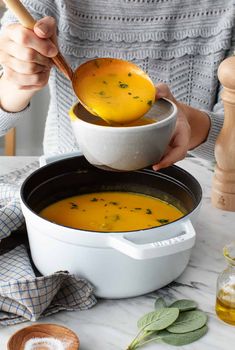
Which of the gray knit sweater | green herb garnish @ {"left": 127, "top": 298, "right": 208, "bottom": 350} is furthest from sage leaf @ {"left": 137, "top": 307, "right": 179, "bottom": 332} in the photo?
the gray knit sweater

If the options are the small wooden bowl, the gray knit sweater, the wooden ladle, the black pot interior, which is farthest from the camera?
the gray knit sweater

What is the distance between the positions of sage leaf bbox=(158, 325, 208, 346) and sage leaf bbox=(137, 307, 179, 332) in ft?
0.04

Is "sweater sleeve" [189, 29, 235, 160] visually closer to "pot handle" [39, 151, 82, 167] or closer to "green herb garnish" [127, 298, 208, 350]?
"pot handle" [39, 151, 82, 167]

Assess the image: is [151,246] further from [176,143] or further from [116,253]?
[176,143]

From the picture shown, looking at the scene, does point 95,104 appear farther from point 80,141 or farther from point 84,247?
point 84,247

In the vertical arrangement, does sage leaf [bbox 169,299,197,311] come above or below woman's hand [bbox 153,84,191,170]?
below

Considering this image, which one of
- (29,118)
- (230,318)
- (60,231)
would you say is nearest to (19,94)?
(60,231)

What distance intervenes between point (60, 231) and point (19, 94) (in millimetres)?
465

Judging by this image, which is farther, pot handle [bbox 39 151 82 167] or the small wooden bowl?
pot handle [bbox 39 151 82 167]

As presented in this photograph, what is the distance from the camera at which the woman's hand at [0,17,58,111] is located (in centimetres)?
89

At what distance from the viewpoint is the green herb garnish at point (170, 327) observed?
792 mm

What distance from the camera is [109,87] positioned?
920 mm

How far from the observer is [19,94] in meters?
1.22

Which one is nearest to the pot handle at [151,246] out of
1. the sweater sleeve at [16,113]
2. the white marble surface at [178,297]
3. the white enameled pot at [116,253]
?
the white enameled pot at [116,253]
